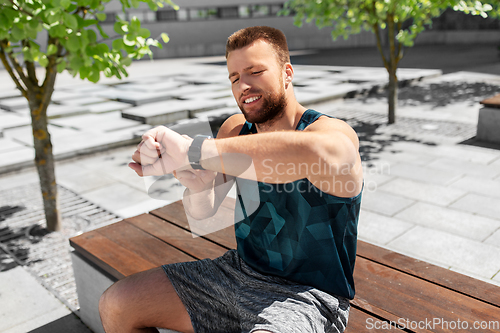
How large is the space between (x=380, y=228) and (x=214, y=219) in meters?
2.58

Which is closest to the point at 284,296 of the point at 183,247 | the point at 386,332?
the point at 386,332

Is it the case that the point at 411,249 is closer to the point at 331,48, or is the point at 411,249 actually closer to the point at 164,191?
the point at 164,191

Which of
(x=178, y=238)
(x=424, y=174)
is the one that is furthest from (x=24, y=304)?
(x=424, y=174)

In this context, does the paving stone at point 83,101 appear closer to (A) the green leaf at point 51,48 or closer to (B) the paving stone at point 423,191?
(A) the green leaf at point 51,48

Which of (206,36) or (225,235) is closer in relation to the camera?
(225,235)

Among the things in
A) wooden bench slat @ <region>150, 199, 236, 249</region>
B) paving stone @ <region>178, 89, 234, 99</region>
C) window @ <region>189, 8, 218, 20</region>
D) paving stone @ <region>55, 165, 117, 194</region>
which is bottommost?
paving stone @ <region>55, 165, 117, 194</region>

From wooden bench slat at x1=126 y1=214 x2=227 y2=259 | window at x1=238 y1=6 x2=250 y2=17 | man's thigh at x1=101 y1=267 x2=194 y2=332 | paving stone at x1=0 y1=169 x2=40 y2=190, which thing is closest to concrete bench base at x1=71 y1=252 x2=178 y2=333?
wooden bench slat at x1=126 y1=214 x2=227 y2=259

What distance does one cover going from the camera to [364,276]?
2611 mm

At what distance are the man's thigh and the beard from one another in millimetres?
954

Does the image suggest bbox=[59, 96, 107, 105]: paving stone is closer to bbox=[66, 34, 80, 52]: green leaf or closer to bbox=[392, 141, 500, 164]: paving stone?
bbox=[392, 141, 500, 164]: paving stone

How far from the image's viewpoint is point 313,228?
1.98m

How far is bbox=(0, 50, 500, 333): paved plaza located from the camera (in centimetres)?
387

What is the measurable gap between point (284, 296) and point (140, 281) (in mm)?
771

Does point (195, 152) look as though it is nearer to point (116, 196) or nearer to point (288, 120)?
point (288, 120)
